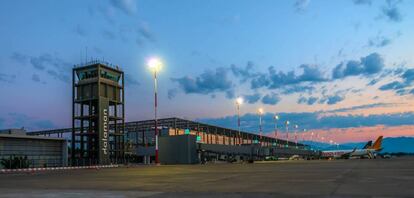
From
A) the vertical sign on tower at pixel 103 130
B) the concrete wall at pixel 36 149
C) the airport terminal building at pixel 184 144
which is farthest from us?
the vertical sign on tower at pixel 103 130

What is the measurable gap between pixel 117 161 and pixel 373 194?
9766 centimetres

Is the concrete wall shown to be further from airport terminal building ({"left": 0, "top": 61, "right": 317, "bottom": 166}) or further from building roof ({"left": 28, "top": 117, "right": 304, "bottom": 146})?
building roof ({"left": 28, "top": 117, "right": 304, "bottom": 146})

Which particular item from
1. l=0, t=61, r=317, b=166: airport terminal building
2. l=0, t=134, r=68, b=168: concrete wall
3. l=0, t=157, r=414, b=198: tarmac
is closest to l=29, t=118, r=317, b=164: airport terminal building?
l=0, t=61, r=317, b=166: airport terminal building

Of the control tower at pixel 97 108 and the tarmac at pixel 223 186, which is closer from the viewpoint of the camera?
the tarmac at pixel 223 186

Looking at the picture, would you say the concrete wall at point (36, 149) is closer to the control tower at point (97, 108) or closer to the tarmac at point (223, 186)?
the control tower at point (97, 108)

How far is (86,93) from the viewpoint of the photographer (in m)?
106

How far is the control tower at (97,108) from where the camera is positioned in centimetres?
10175

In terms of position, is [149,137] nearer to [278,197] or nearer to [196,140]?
[196,140]

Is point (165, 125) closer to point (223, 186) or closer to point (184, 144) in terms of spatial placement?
point (184, 144)

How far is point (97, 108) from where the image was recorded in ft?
337

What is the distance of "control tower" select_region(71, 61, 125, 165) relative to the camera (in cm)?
10175

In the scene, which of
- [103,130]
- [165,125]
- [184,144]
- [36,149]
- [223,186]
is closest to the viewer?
[223,186]

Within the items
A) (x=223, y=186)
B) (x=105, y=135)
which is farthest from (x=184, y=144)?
(x=223, y=186)

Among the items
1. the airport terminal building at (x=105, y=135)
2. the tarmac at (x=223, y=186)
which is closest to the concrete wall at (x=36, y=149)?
the airport terminal building at (x=105, y=135)
